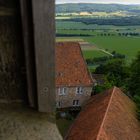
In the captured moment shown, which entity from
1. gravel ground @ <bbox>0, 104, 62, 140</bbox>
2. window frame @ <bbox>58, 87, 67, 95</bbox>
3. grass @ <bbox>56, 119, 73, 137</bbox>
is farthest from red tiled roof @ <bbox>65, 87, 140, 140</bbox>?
gravel ground @ <bbox>0, 104, 62, 140</bbox>

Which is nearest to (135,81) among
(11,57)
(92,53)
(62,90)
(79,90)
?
(79,90)

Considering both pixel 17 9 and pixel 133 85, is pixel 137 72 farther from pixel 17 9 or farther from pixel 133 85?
pixel 17 9

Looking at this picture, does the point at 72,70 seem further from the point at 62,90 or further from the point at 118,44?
the point at 118,44

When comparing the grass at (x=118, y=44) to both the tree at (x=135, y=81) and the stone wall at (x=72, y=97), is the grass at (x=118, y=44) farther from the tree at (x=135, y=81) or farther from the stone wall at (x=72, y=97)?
the stone wall at (x=72, y=97)

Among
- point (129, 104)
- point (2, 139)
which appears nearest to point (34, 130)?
point (2, 139)

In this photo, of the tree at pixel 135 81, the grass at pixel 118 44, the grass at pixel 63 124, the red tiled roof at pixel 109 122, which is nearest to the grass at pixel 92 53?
the grass at pixel 118 44

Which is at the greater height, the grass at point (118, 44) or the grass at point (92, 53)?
the grass at point (92, 53)
